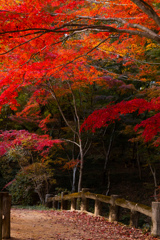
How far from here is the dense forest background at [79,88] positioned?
18.4 ft

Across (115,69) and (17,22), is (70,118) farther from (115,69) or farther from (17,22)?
(17,22)

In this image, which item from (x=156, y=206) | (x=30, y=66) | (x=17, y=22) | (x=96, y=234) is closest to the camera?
(x=156, y=206)

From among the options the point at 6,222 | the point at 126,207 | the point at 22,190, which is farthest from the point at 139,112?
the point at 22,190

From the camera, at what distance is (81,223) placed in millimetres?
6473

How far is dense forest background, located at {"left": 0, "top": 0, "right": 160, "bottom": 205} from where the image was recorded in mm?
5621

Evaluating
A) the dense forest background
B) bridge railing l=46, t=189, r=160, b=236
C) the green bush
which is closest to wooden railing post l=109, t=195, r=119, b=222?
bridge railing l=46, t=189, r=160, b=236

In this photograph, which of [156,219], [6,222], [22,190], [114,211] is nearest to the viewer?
[6,222]

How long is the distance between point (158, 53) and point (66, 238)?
33.5 ft

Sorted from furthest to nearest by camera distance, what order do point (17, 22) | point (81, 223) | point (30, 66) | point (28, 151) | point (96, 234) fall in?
1. point (28, 151)
2. point (30, 66)
3. point (81, 223)
4. point (96, 234)
5. point (17, 22)

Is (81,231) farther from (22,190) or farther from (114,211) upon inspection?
(22,190)

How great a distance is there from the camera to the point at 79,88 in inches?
494

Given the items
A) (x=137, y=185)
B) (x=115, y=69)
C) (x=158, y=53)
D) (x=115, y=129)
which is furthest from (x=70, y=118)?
(x=158, y=53)

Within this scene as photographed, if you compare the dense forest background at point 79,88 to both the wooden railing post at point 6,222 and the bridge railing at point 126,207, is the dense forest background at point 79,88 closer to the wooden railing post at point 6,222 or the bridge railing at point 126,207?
the bridge railing at point 126,207

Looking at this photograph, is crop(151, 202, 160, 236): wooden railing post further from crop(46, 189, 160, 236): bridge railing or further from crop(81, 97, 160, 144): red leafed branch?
crop(81, 97, 160, 144): red leafed branch
